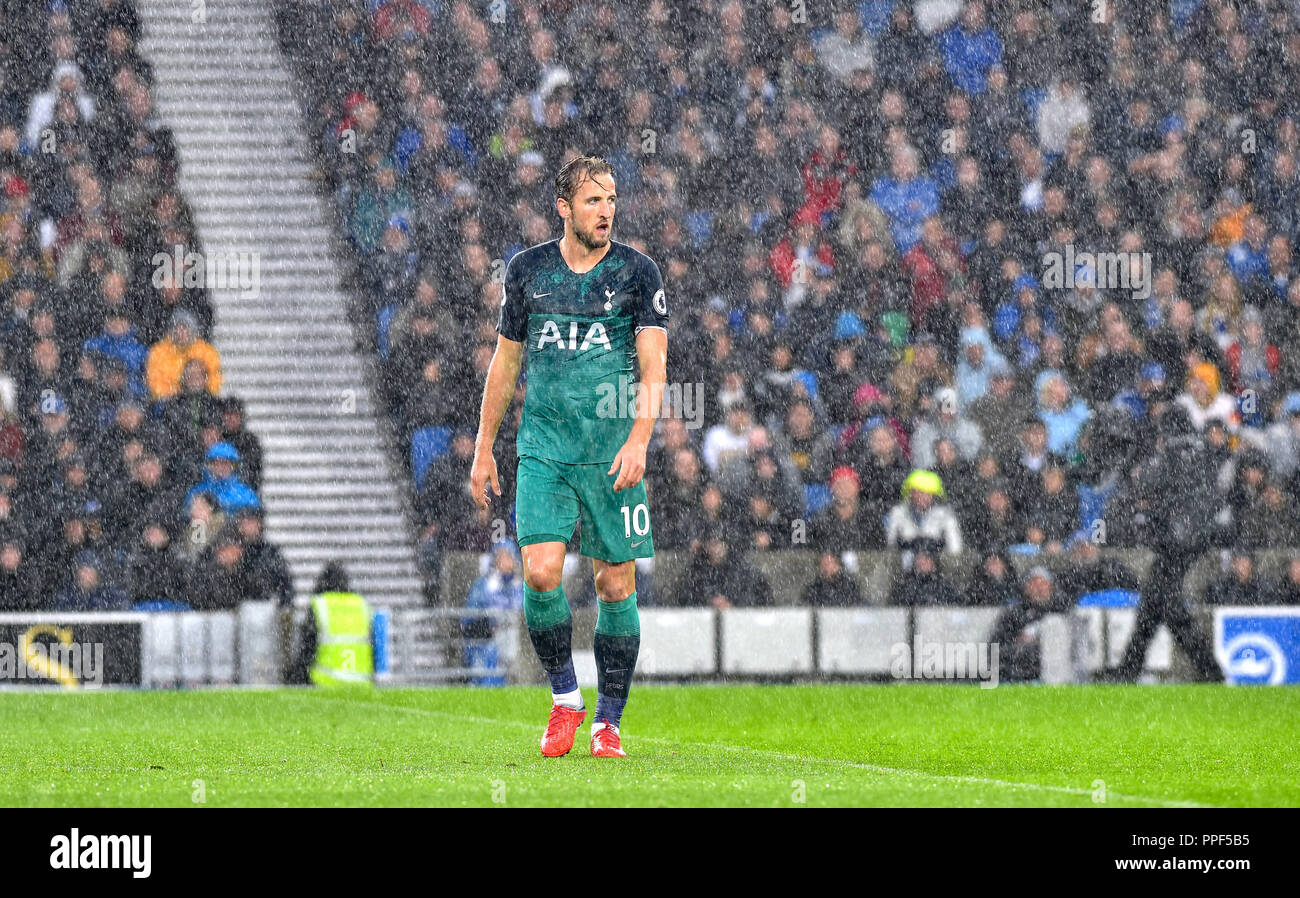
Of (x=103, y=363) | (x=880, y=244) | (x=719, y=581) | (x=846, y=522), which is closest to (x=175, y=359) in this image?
(x=103, y=363)

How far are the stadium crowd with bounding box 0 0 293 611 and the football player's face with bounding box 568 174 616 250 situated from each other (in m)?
7.98

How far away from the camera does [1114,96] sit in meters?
19.5

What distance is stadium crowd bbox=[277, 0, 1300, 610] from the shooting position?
1662 centimetres

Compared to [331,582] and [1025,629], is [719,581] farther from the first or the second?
[331,582]

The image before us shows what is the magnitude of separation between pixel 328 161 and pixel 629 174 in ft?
8.86

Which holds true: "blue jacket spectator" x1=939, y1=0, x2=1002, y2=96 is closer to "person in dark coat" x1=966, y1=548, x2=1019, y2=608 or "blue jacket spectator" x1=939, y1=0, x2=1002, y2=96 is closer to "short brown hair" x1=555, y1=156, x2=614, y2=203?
"person in dark coat" x1=966, y1=548, x2=1019, y2=608

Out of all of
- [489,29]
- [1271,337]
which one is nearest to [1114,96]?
[1271,337]

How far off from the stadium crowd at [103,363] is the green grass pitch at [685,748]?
1469 mm

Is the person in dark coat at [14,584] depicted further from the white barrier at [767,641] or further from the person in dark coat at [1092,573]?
the person in dark coat at [1092,573]

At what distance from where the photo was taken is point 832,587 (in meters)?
16.1

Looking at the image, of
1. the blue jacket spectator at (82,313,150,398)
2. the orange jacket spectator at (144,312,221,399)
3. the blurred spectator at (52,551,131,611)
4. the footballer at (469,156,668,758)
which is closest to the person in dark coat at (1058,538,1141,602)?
the orange jacket spectator at (144,312,221,399)

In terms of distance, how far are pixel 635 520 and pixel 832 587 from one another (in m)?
7.57

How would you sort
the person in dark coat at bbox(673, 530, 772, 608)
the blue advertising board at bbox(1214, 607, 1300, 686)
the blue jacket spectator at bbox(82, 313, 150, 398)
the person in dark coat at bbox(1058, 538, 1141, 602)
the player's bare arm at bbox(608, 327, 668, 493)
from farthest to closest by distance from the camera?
the blue jacket spectator at bbox(82, 313, 150, 398) → the person in dark coat at bbox(673, 530, 772, 608) → the person in dark coat at bbox(1058, 538, 1141, 602) → the blue advertising board at bbox(1214, 607, 1300, 686) → the player's bare arm at bbox(608, 327, 668, 493)
